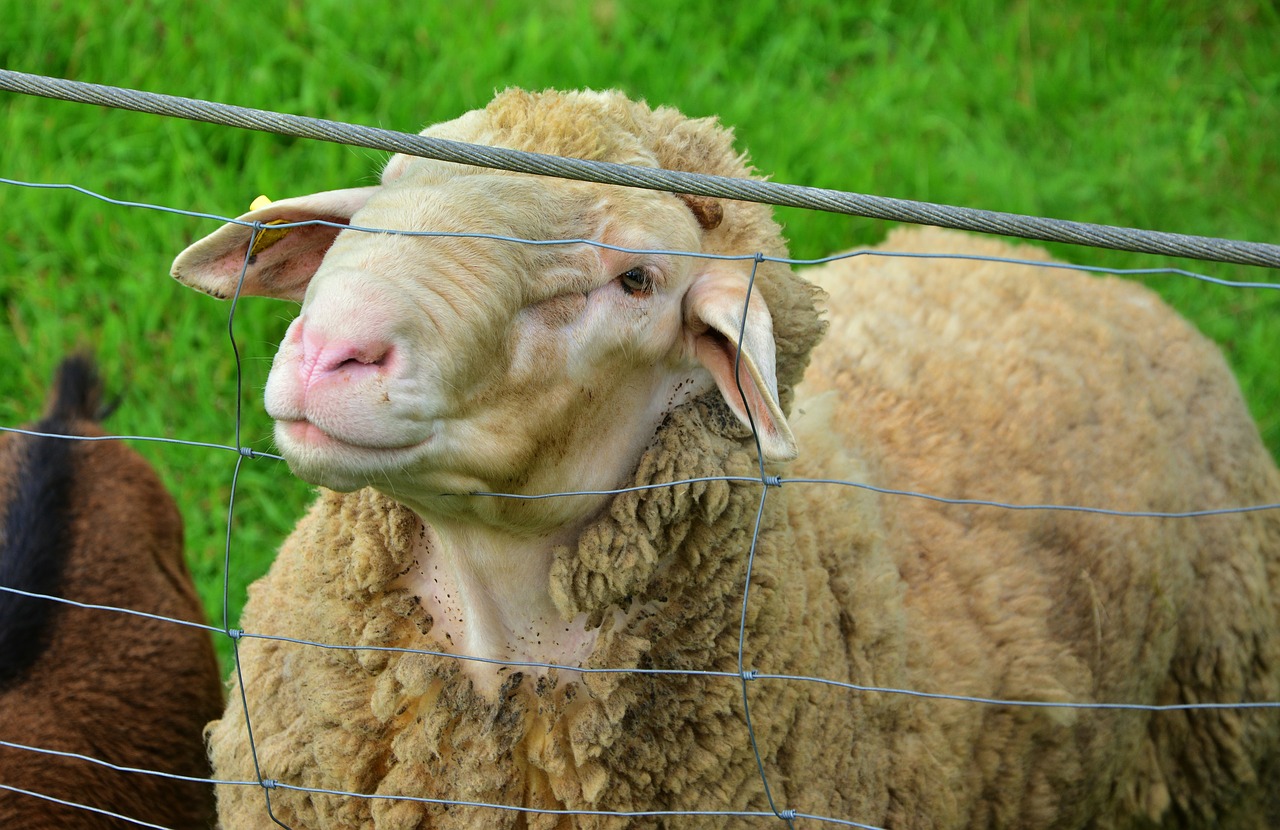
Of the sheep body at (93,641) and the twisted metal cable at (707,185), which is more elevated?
the twisted metal cable at (707,185)

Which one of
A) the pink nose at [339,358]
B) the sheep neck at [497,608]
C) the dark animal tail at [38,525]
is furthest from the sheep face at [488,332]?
the dark animal tail at [38,525]

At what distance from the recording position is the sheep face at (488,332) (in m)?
1.91

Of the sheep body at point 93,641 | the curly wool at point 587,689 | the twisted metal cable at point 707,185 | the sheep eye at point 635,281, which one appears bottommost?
the sheep body at point 93,641

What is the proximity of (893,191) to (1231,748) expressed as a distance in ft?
9.84

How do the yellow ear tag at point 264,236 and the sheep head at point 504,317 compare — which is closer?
the sheep head at point 504,317

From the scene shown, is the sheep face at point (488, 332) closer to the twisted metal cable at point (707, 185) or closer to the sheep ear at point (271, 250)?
the sheep ear at point (271, 250)

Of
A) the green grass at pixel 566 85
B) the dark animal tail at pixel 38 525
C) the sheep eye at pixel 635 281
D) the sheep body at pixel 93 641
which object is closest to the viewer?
the sheep eye at pixel 635 281

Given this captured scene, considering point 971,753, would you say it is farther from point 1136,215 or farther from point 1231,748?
point 1136,215

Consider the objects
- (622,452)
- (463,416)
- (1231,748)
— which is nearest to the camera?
(463,416)

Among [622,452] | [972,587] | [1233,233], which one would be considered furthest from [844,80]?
[622,452]

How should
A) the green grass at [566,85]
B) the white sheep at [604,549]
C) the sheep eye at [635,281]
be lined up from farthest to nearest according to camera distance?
the green grass at [566,85], the sheep eye at [635,281], the white sheep at [604,549]

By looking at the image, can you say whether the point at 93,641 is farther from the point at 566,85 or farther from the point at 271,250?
the point at 566,85

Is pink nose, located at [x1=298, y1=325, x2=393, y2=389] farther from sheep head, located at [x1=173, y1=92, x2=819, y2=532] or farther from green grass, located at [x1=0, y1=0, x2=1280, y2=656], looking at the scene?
green grass, located at [x1=0, y1=0, x2=1280, y2=656]

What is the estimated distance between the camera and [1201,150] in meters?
6.26
